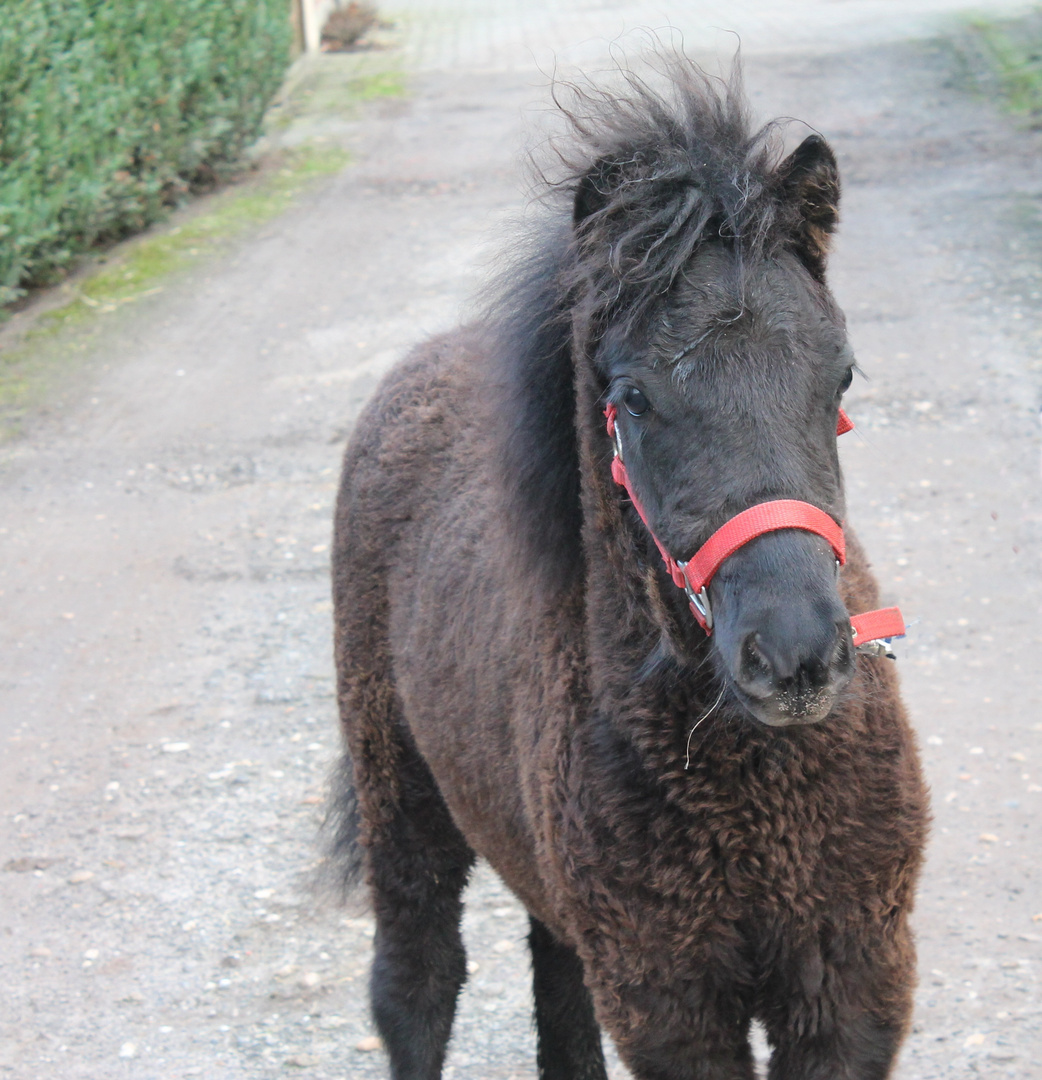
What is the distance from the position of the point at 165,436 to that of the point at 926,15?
51.9 feet

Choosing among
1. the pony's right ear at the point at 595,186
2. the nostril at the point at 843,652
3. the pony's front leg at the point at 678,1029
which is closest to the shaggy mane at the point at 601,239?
the pony's right ear at the point at 595,186

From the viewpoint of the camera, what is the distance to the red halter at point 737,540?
205 cm

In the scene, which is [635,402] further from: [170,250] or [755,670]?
[170,250]

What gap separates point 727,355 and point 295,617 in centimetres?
457

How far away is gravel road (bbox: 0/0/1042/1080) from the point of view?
4027 millimetres

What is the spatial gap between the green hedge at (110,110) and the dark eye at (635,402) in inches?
315

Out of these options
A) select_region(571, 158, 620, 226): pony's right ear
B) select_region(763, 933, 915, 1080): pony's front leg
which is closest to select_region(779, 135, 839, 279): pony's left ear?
select_region(571, 158, 620, 226): pony's right ear

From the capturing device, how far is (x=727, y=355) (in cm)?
217

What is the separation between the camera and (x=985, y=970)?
3848 millimetres

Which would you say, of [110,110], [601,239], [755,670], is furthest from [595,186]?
[110,110]

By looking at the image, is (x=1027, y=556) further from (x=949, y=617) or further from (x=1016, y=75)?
(x=1016, y=75)

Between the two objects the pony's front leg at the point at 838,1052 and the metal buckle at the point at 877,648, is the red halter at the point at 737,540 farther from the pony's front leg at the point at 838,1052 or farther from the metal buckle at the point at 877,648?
the pony's front leg at the point at 838,1052

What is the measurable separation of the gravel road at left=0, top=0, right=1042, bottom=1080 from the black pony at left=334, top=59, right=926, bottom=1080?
817 mm

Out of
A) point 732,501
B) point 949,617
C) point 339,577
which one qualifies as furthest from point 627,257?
point 949,617
